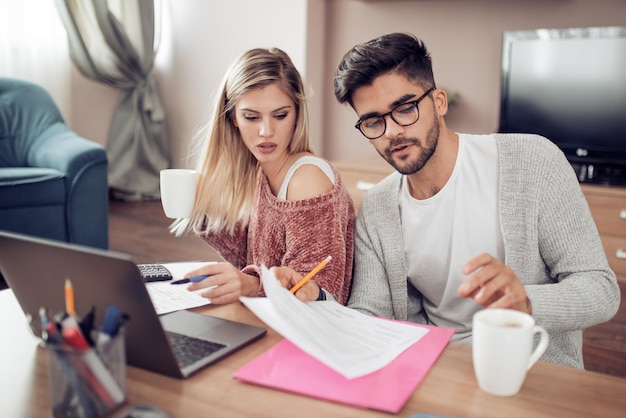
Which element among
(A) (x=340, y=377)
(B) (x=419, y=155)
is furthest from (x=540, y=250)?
(A) (x=340, y=377)

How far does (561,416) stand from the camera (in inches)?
28.5

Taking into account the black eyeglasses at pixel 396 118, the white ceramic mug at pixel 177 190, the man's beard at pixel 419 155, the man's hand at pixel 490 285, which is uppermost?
the black eyeglasses at pixel 396 118

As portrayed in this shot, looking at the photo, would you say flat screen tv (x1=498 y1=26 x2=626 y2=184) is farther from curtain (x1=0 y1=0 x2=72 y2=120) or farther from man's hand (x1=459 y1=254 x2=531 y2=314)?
curtain (x1=0 y1=0 x2=72 y2=120)

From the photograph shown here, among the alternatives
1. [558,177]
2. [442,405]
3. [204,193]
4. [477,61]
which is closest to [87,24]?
[477,61]

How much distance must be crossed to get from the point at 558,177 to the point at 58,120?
9.50 ft

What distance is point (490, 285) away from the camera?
2.88 feet

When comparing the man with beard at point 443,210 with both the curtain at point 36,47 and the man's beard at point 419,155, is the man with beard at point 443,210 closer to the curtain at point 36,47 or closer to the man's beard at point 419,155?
the man's beard at point 419,155

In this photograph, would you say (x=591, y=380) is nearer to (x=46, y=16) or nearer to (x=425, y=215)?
(x=425, y=215)

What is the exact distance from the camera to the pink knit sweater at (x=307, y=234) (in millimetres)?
1232

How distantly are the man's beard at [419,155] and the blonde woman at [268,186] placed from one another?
5.6 inches

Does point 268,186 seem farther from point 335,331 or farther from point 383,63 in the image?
point 335,331

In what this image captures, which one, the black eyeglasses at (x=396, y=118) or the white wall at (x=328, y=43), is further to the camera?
the white wall at (x=328, y=43)

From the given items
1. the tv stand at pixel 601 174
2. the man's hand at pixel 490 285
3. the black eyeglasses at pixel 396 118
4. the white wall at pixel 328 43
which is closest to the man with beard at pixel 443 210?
the black eyeglasses at pixel 396 118

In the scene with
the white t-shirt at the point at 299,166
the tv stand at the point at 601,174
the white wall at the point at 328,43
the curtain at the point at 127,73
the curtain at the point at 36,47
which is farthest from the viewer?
the curtain at the point at 127,73
